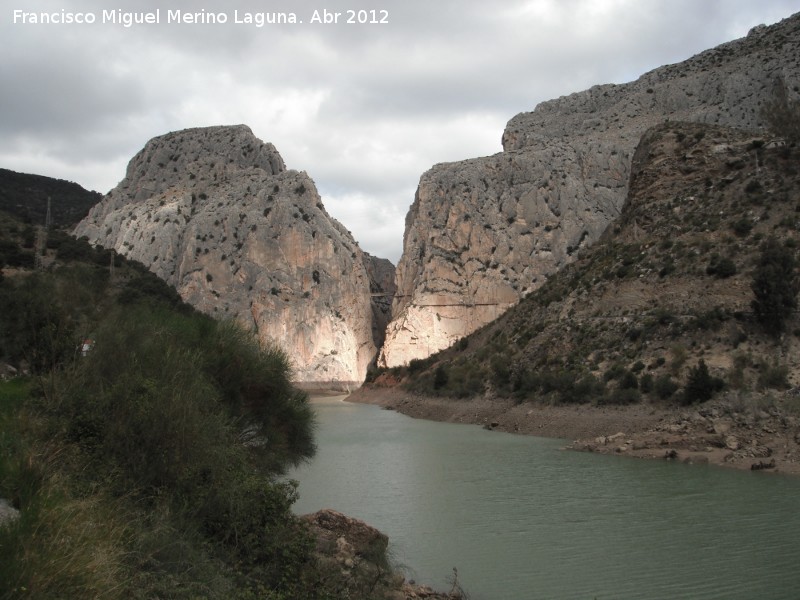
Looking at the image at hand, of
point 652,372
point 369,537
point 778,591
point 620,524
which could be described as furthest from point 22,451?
point 652,372

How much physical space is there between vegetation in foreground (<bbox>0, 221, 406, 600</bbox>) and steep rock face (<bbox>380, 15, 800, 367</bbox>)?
248ft

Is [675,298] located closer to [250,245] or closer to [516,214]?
[516,214]

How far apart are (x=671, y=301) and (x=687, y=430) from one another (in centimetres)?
1187

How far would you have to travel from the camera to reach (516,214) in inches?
3639

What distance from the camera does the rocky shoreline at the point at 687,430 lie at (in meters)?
23.2

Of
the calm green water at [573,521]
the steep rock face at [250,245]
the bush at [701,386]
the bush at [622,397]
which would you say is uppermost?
the steep rock face at [250,245]

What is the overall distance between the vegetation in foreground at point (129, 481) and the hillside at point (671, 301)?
67.6 feet

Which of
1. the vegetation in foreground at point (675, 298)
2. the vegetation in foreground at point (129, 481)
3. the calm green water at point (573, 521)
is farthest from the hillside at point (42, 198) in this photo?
the vegetation in foreground at point (129, 481)

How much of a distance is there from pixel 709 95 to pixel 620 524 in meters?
75.1

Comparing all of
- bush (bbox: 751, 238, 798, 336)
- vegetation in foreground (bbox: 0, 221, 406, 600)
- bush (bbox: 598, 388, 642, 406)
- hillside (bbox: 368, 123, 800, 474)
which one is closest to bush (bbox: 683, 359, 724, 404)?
hillside (bbox: 368, 123, 800, 474)

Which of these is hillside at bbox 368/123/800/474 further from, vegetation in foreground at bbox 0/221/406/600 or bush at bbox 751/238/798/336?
vegetation in foreground at bbox 0/221/406/600

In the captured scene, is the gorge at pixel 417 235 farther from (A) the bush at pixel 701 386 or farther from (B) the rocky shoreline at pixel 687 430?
(A) the bush at pixel 701 386

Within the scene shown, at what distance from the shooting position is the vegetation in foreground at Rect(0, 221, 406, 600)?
5.81 m

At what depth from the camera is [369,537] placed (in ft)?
43.3
